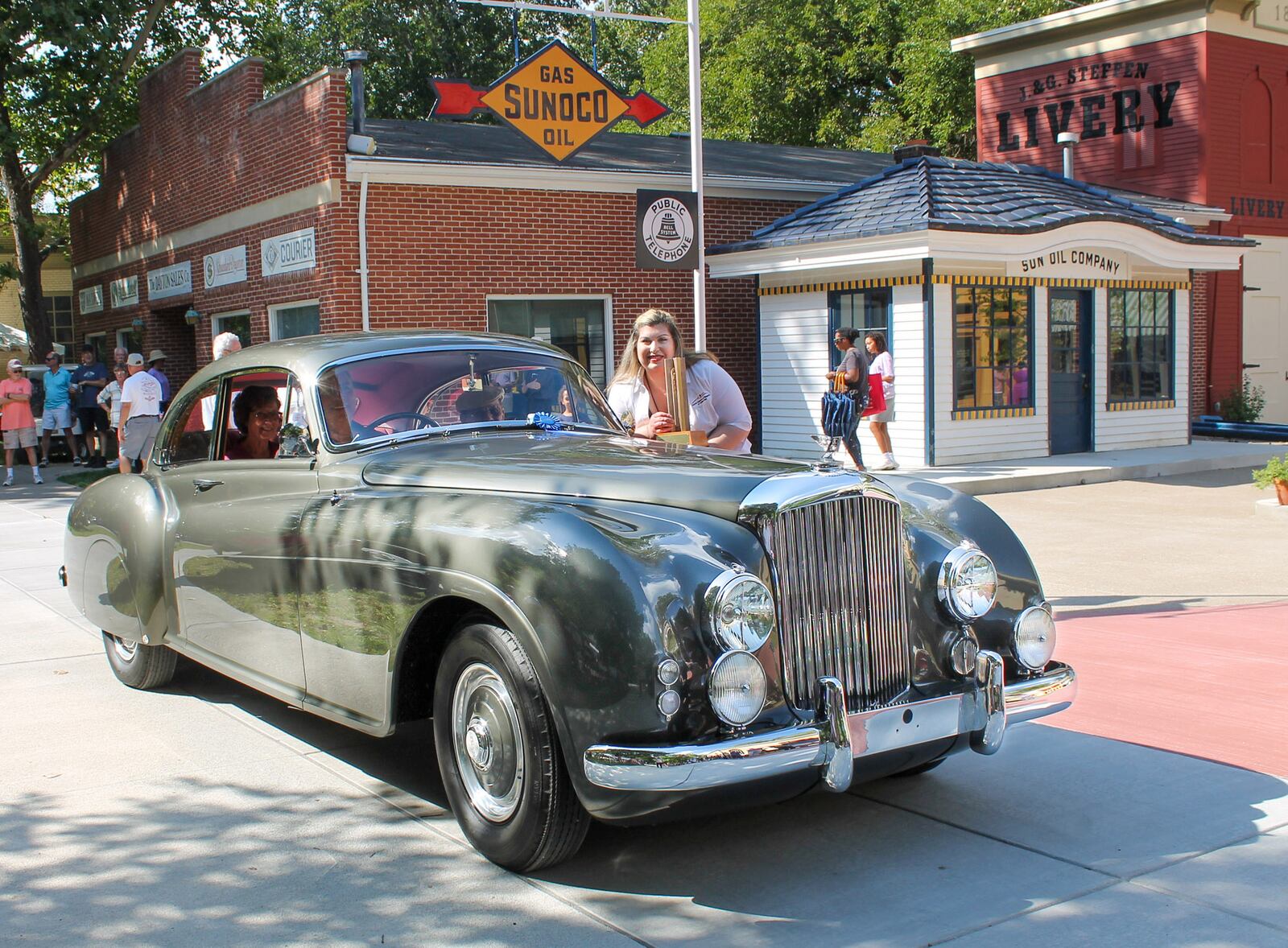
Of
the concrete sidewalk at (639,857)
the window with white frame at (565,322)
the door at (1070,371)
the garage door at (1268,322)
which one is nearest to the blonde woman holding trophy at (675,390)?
the concrete sidewalk at (639,857)

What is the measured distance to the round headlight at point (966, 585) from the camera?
398cm

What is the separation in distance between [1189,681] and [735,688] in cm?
346

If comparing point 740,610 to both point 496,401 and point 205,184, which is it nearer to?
point 496,401

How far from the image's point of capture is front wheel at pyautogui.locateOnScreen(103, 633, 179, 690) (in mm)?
6004

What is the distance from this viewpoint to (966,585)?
4.00 m

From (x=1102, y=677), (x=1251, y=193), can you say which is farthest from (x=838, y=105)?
(x=1102, y=677)

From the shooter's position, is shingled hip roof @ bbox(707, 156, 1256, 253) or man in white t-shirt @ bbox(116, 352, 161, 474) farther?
shingled hip roof @ bbox(707, 156, 1256, 253)

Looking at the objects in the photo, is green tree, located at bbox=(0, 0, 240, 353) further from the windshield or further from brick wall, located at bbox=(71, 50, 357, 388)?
the windshield

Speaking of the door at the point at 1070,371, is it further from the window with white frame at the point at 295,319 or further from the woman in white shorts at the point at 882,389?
the window with white frame at the point at 295,319

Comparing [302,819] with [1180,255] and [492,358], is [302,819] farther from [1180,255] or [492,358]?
[1180,255]

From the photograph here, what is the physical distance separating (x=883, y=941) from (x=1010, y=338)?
1408cm

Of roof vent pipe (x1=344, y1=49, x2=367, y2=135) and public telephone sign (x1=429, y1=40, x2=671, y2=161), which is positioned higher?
roof vent pipe (x1=344, y1=49, x2=367, y2=135)

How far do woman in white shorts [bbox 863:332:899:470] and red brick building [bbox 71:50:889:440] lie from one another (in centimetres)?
266

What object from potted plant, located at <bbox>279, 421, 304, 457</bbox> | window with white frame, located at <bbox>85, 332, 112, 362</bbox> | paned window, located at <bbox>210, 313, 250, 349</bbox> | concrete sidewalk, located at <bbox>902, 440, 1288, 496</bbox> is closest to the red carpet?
potted plant, located at <bbox>279, 421, 304, 457</bbox>
